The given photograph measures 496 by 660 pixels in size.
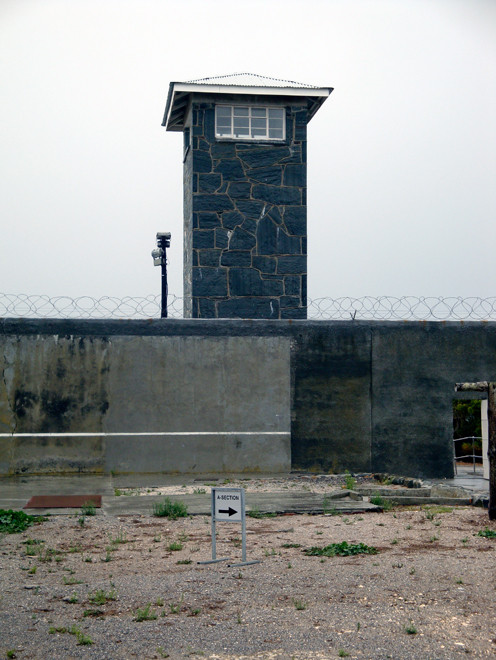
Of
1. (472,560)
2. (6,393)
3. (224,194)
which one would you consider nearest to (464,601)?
(472,560)

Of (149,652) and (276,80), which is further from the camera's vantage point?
(276,80)

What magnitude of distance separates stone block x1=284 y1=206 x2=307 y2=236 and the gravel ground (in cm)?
1043

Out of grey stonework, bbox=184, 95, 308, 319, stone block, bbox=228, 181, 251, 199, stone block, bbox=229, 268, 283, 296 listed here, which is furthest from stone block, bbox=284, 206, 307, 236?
stone block, bbox=229, 268, 283, 296

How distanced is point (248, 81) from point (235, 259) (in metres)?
4.35

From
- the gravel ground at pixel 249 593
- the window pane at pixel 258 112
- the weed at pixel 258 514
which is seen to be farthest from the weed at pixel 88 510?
the window pane at pixel 258 112

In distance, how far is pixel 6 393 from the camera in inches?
680

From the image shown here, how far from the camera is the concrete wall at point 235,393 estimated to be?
684 inches

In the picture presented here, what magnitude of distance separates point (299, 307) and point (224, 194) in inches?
127

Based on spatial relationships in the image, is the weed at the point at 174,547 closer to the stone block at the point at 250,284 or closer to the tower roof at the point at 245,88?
the stone block at the point at 250,284

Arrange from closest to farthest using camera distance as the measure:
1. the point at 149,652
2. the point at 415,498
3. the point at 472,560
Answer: the point at 149,652 < the point at 472,560 < the point at 415,498

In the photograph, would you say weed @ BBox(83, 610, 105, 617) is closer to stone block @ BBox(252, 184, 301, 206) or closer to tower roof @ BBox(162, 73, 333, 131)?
stone block @ BBox(252, 184, 301, 206)

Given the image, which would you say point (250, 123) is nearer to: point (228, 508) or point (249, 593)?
point (228, 508)

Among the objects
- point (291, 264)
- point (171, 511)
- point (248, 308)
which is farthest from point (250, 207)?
point (171, 511)

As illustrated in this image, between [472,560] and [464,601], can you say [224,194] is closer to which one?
[472,560]
